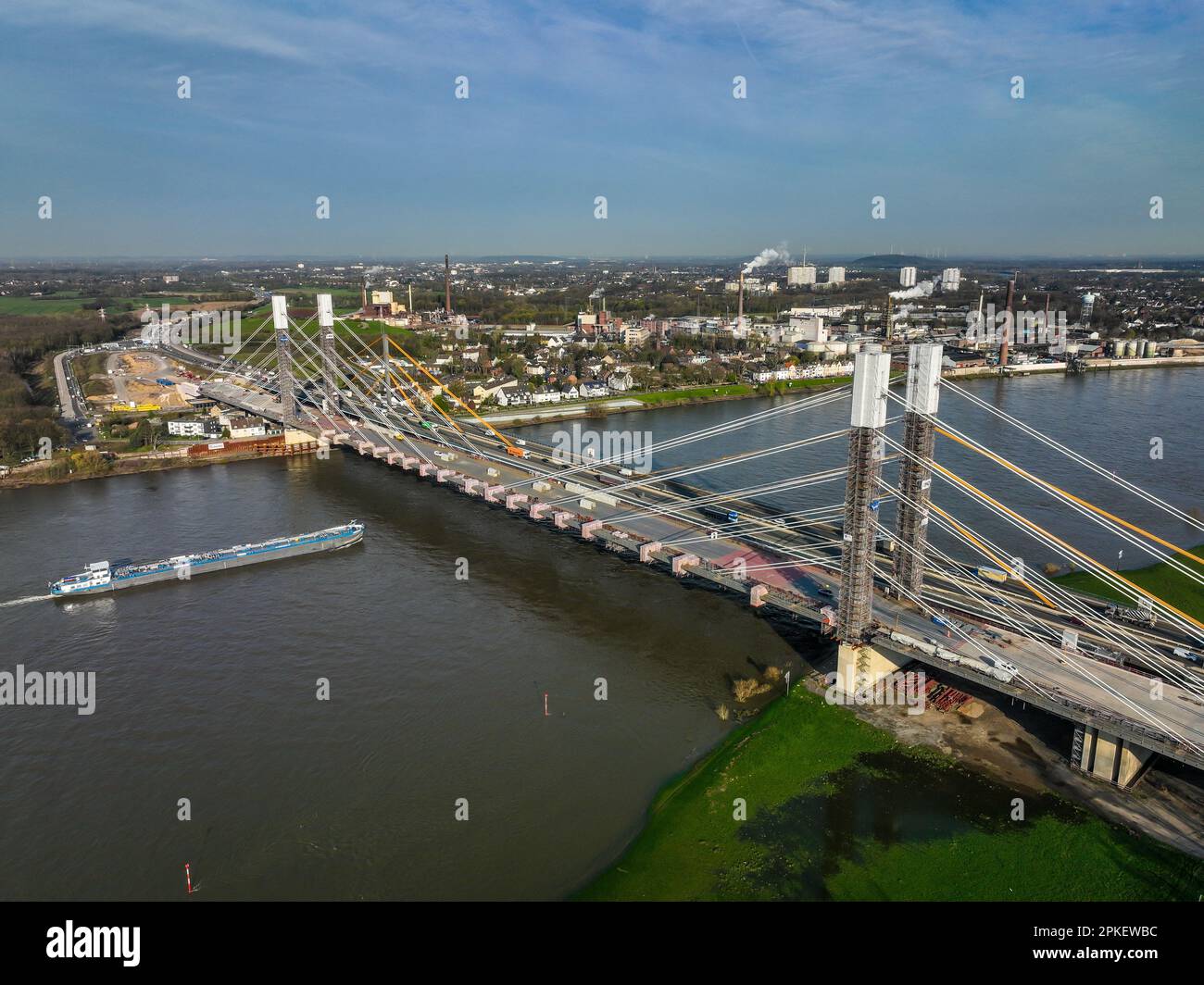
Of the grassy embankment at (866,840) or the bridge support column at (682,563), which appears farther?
the bridge support column at (682,563)

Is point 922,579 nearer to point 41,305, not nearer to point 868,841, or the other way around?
point 868,841

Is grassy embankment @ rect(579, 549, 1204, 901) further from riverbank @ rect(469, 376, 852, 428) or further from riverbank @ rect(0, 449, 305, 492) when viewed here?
riverbank @ rect(469, 376, 852, 428)

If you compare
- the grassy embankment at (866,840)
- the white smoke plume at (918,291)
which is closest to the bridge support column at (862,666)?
the grassy embankment at (866,840)

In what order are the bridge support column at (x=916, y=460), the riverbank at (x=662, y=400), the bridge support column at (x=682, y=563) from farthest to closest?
the riverbank at (x=662, y=400)
the bridge support column at (x=682, y=563)
the bridge support column at (x=916, y=460)

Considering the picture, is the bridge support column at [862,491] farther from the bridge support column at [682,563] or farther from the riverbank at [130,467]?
the riverbank at [130,467]

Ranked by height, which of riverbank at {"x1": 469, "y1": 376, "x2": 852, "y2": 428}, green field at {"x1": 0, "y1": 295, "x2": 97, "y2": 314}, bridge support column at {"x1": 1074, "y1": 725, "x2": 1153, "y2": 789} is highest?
green field at {"x1": 0, "y1": 295, "x2": 97, "y2": 314}

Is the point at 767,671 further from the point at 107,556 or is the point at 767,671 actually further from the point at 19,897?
the point at 107,556

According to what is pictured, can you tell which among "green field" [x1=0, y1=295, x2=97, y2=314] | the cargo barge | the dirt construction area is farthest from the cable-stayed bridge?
"green field" [x1=0, y1=295, x2=97, y2=314]
